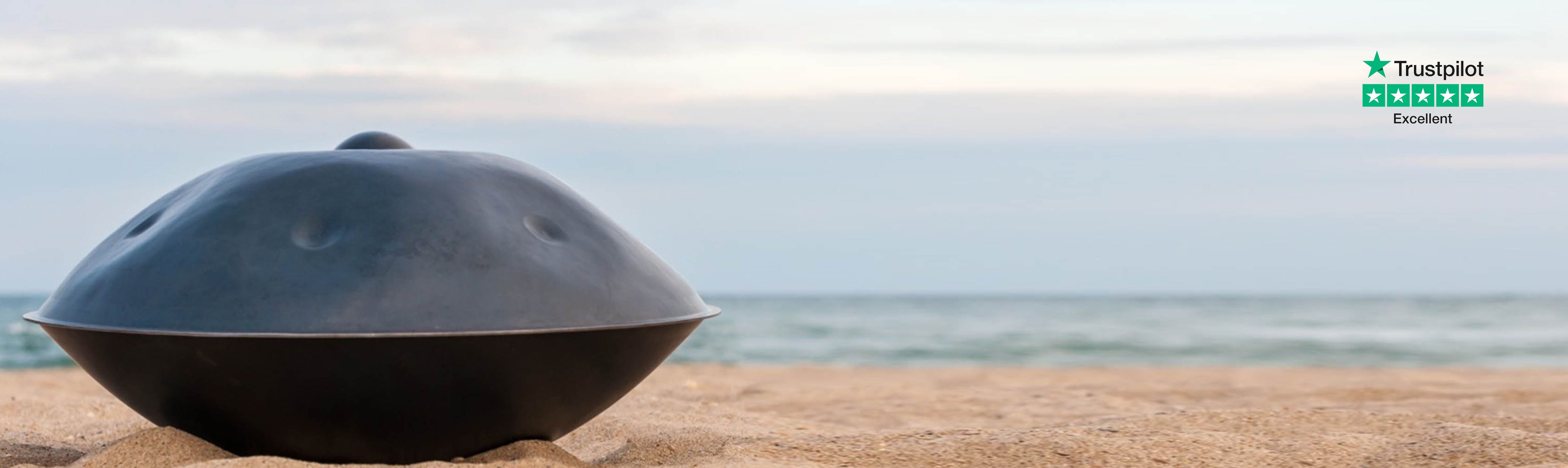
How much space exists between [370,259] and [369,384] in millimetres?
343

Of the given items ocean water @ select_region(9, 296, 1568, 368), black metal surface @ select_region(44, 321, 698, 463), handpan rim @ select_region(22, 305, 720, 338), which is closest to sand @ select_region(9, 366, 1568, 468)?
black metal surface @ select_region(44, 321, 698, 463)

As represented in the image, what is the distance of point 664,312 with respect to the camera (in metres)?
3.73

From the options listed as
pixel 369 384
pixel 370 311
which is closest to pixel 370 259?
pixel 370 311

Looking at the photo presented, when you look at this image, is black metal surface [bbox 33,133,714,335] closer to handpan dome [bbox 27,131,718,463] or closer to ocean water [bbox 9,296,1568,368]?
handpan dome [bbox 27,131,718,463]

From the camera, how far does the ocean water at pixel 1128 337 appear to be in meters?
17.8

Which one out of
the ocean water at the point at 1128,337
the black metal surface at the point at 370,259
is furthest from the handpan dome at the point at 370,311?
the ocean water at the point at 1128,337

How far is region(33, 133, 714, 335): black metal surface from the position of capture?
3299 mm

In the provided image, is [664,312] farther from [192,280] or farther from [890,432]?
[890,432]

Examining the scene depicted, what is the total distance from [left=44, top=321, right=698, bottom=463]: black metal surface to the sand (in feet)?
0.36

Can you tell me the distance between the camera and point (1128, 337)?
21.8 m

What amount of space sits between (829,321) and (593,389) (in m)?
24.8

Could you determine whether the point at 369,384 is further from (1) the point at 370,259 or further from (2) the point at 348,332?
(1) the point at 370,259

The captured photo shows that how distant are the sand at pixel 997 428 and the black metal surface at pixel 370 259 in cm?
54

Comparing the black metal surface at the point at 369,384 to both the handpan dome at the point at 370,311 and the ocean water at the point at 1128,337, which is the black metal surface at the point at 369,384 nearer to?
the handpan dome at the point at 370,311
